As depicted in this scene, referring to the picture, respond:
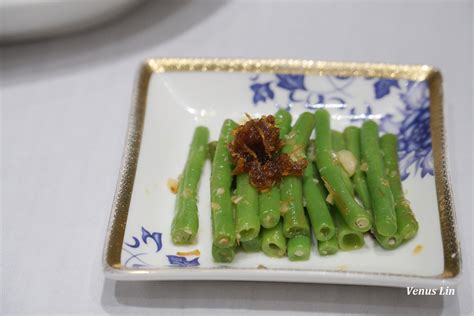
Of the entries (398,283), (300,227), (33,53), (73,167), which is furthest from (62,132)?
(398,283)

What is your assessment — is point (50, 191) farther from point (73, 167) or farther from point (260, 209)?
point (260, 209)

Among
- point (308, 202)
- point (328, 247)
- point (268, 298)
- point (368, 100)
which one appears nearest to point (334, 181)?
point (308, 202)

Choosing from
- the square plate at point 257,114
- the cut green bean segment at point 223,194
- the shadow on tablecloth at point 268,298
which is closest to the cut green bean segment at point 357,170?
the square plate at point 257,114

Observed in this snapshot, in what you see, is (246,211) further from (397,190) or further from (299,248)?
(397,190)

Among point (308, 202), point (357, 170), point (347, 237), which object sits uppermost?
point (357, 170)

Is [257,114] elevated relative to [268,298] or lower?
elevated

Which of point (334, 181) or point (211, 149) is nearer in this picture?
point (334, 181)

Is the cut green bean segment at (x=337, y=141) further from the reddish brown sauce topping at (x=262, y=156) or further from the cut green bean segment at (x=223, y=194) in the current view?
the cut green bean segment at (x=223, y=194)
